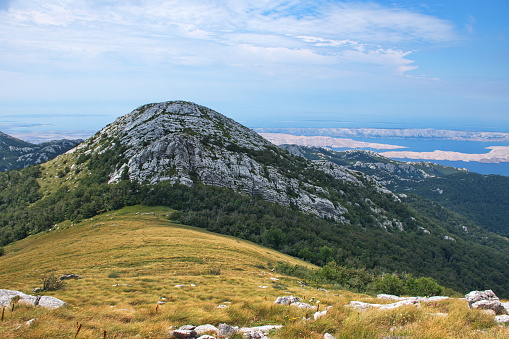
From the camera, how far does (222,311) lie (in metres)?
14.9

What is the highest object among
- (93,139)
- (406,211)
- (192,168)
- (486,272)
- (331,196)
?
(93,139)

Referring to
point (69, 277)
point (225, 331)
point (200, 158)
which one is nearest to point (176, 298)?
point (225, 331)

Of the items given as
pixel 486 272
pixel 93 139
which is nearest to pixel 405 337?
pixel 486 272

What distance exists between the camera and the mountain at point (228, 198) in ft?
236

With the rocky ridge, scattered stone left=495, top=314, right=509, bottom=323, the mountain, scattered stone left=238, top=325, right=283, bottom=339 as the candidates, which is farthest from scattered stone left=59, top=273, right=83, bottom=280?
the rocky ridge

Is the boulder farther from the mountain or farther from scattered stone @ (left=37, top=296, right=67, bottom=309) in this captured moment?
the mountain

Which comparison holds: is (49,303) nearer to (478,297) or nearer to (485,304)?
(485,304)

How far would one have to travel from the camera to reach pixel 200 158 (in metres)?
107

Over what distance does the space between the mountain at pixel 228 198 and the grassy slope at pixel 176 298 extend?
27217 millimetres

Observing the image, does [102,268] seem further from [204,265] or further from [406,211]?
[406,211]

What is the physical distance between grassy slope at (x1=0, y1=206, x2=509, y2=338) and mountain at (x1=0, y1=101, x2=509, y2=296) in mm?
27217

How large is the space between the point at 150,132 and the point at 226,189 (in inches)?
1923

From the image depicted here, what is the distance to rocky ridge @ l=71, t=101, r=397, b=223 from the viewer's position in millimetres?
97750

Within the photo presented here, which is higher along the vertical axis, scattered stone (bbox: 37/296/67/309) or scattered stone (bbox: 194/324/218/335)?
scattered stone (bbox: 194/324/218/335)
